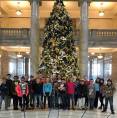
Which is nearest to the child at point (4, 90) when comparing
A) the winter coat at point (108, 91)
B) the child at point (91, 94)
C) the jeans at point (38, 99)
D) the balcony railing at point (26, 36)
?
the jeans at point (38, 99)

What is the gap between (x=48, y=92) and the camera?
18750mm

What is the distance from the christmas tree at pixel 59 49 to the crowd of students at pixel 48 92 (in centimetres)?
253

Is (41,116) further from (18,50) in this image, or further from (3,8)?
(18,50)

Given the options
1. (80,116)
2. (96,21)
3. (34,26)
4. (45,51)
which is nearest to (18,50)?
(96,21)

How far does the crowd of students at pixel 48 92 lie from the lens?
60.4ft

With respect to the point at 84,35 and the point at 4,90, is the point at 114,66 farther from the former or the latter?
the point at 4,90

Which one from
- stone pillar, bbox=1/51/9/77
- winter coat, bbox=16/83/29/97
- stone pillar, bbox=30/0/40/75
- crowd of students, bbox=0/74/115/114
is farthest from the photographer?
stone pillar, bbox=1/51/9/77

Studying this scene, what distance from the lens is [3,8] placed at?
37938 millimetres

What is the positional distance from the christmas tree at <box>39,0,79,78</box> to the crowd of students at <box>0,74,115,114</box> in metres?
2.53

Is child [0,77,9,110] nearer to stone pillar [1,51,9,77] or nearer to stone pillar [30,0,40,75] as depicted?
stone pillar [30,0,40,75]

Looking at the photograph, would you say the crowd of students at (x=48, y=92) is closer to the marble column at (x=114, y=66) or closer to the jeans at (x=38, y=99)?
the jeans at (x=38, y=99)

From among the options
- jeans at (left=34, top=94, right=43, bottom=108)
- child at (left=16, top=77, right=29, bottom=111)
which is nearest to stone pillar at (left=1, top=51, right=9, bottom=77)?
jeans at (left=34, top=94, right=43, bottom=108)

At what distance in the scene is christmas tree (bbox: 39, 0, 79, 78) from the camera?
72.8ft

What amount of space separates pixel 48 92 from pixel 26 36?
15.2 m
